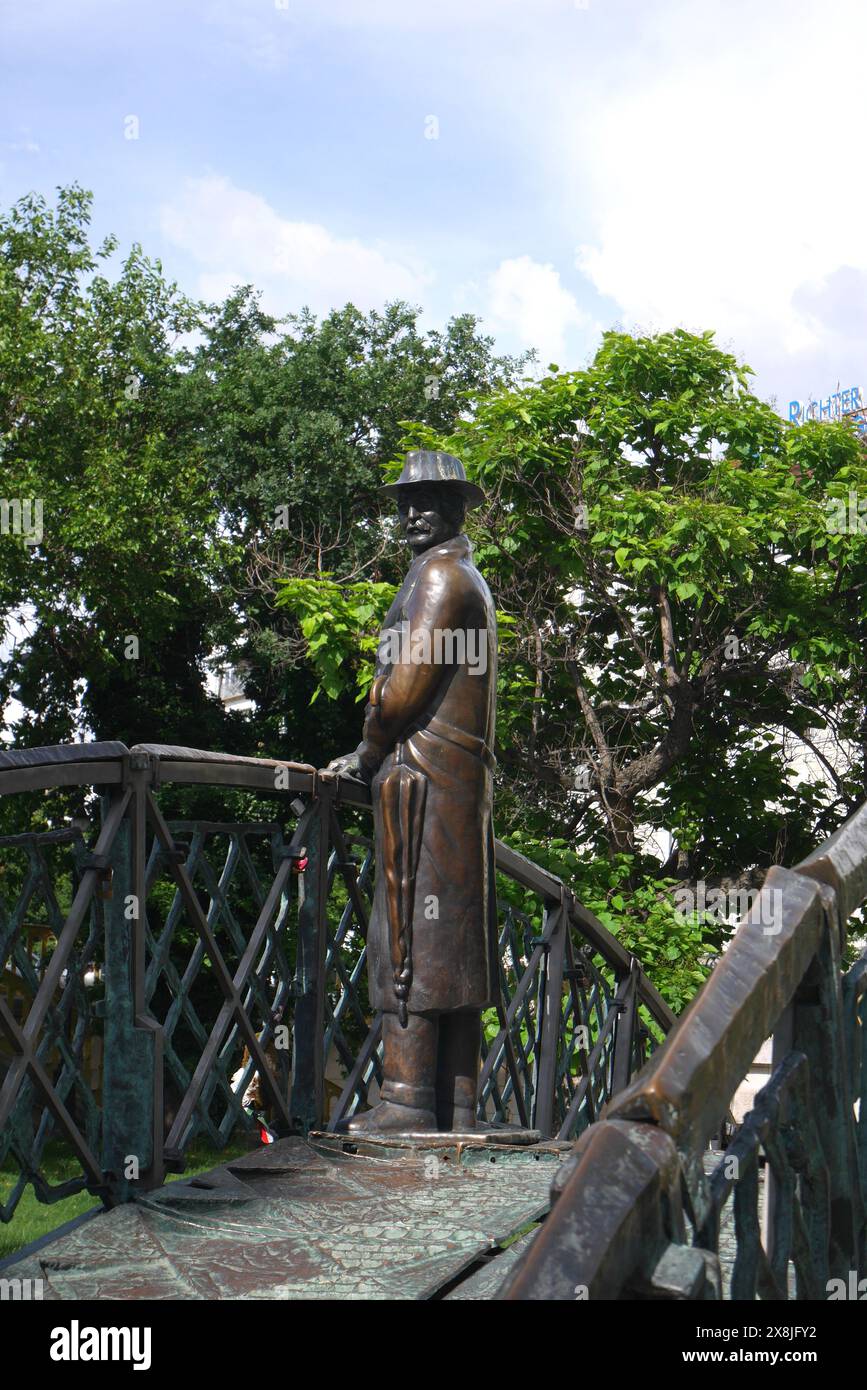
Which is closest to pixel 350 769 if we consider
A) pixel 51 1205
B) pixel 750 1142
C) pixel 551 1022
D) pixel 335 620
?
pixel 551 1022

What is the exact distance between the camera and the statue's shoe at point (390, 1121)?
4.62 m

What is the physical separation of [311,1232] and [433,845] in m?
1.45

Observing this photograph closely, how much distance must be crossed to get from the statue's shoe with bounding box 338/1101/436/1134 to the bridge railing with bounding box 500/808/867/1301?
2452 millimetres

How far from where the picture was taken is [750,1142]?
6.07ft

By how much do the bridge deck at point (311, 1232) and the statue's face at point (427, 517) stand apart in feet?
6.48

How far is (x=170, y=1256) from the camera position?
333cm

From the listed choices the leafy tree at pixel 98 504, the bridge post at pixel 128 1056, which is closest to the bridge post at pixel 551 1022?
the bridge post at pixel 128 1056

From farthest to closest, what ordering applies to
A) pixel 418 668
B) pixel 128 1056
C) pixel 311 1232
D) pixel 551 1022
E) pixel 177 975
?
1. pixel 551 1022
2. pixel 177 975
3. pixel 418 668
4. pixel 128 1056
5. pixel 311 1232

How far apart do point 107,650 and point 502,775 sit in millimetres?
5746

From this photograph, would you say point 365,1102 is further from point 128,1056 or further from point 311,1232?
point 311,1232

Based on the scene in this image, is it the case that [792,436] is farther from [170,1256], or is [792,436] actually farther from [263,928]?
[170,1256]

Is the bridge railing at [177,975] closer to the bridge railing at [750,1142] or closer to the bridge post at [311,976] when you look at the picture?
the bridge post at [311,976]

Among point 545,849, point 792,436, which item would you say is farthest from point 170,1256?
point 792,436

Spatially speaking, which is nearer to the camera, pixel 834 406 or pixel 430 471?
pixel 430 471
